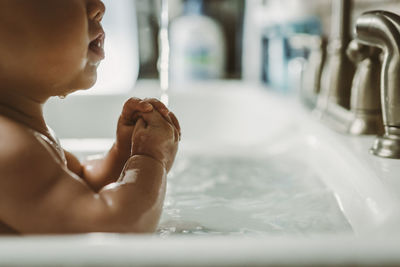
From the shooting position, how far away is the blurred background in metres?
2.01

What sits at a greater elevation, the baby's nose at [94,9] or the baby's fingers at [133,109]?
the baby's nose at [94,9]

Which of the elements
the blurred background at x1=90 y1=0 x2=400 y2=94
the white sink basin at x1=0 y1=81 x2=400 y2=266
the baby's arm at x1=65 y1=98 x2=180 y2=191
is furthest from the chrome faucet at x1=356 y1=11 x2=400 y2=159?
the blurred background at x1=90 y1=0 x2=400 y2=94

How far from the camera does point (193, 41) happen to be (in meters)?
2.19

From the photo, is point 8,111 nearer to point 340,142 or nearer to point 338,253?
point 338,253

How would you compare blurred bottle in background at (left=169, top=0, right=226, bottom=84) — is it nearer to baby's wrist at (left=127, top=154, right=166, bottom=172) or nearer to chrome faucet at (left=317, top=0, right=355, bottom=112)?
chrome faucet at (left=317, top=0, right=355, bottom=112)

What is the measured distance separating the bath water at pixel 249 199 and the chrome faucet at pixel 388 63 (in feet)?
0.36

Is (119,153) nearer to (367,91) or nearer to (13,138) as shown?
(13,138)

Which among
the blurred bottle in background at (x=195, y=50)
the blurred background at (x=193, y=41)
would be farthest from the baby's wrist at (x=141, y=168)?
the blurred bottle in background at (x=195, y=50)

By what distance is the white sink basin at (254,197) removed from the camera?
284 millimetres

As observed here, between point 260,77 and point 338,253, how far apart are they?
69.1 inches

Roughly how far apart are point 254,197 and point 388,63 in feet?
0.91

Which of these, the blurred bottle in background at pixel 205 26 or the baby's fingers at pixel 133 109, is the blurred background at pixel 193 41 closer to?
the blurred bottle in background at pixel 205 26

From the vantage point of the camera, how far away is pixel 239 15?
2393mm

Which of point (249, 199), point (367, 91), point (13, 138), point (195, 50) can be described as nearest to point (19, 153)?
point (13, 138)
